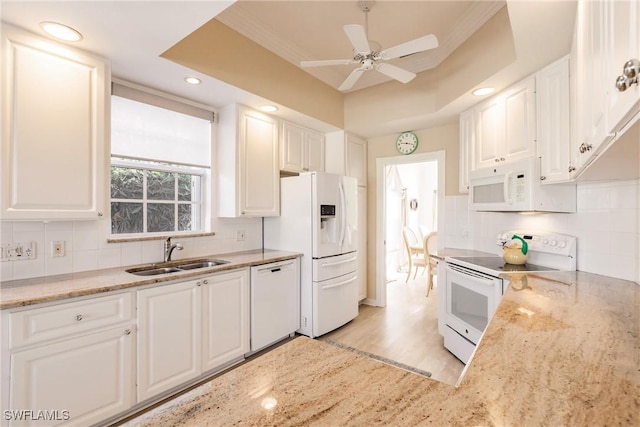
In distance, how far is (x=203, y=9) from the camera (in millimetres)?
1619

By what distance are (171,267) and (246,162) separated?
1196 millimetres

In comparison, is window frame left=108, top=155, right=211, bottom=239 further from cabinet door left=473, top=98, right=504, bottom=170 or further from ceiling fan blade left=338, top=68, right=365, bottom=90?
cabinet door left=473, top=98, right=504, bottom=170

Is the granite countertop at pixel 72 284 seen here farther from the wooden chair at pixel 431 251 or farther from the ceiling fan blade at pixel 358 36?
the wooden chair at pixel 431 251

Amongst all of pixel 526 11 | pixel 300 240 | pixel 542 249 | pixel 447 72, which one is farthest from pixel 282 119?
pixel 542 249

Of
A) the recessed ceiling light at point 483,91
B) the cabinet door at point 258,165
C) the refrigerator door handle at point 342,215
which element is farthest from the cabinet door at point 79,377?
the recessed ceiling light at point 483,91

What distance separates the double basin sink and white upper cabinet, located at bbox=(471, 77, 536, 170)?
2.57 meters

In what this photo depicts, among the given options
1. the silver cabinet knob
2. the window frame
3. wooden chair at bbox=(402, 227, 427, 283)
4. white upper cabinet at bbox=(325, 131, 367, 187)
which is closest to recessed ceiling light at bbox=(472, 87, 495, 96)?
white upper cabinet at bbox=(325, 131, 367, 187)

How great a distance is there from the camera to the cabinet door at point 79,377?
5.04 feet

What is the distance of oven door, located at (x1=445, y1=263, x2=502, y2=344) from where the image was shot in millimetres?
2186

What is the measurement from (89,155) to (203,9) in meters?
1.18

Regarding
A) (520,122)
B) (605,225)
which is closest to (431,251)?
(520,122)

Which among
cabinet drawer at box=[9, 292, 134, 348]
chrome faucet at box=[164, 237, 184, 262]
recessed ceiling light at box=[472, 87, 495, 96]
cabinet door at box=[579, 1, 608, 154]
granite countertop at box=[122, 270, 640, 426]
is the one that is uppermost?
recessed ceiling light at box=[472, 87, 495, 96]

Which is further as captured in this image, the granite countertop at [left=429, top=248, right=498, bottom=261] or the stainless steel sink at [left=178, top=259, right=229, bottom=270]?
the granite countertop at [left=429, top=248, right=498, bottom=261]

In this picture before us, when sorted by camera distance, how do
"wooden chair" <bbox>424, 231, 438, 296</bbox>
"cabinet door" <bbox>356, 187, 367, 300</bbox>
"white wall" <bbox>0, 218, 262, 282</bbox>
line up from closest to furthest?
1. "white wall" <bbox>0, 218, 262, 282</bbox>
2. "cabinet door" <bbox>356, 187, 367, 300</bbox>
3. "wooden chair" <bbox>424, 231, 438, 296</bbox>
